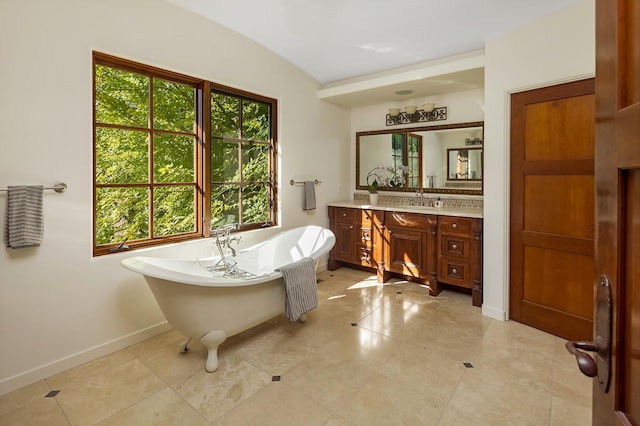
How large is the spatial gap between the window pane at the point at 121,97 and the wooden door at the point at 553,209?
312 cm

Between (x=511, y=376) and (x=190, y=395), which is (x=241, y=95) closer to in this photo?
(x=190, y=395)

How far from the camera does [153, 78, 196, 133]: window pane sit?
9.55 ft

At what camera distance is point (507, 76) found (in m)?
2.93

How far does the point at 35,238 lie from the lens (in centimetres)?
214

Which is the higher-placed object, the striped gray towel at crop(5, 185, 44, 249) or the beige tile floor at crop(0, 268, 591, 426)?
the striped gray towel at crop(5, 185, 44, 249)

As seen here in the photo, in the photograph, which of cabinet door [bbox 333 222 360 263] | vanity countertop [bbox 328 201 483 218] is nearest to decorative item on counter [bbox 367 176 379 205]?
vanity countertop [bbox 328 201 483 218]

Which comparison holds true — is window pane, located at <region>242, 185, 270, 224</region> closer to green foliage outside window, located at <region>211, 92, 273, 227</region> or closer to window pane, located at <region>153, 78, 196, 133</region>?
green foliage outside window, located at <region>211, 92, 273, 227</region>

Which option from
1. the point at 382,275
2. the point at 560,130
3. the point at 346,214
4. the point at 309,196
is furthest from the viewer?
the point at 346,214

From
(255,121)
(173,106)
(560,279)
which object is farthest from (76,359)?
(560,279)

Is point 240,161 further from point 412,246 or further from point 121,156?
point 412,246

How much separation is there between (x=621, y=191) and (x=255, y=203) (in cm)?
344

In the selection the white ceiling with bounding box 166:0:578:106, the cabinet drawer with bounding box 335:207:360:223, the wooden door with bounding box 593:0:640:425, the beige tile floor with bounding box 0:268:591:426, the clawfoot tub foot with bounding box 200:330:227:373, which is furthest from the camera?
the cabinet drawer with bounding box 335:207:360:223

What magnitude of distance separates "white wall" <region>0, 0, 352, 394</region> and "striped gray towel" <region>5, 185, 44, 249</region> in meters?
0.07

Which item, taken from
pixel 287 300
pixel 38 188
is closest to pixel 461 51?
pixel 287 300
